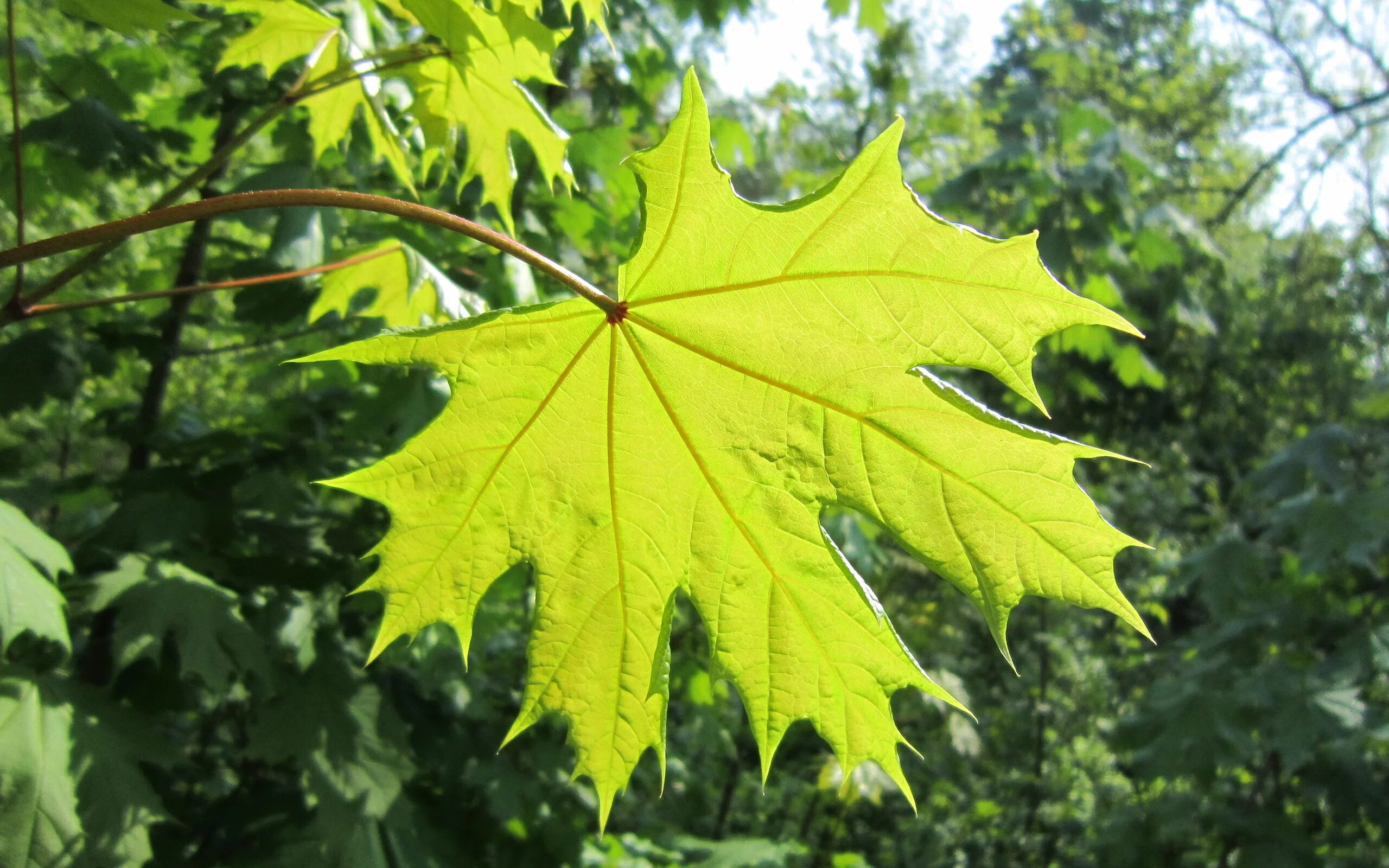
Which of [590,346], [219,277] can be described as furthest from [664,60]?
[590,346]

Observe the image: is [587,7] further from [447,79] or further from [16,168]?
[16,168]

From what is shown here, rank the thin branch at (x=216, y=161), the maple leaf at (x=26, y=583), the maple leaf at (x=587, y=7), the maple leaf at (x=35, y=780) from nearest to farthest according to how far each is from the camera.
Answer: the thin branch at (x=216, y=161) → the maple leaf at (x=587, y=7) → the maple leaf at (x=26, y=583) → the maple leaf at (x=35, y=780)

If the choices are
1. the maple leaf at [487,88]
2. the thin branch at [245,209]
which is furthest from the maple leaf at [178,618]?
the thin branch at [245,209]

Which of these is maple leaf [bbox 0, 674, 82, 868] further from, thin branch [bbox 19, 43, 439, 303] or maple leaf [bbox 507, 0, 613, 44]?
maple leaf [bbox 507, 0, 613, 44]

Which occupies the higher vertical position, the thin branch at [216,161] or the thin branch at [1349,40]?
the thin branch at [1349,40]

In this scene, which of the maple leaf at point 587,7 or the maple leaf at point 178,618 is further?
the maple leaf at point 178,618

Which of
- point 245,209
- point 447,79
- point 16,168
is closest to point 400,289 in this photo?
point 447,79

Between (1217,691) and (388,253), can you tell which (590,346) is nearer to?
(388,253)

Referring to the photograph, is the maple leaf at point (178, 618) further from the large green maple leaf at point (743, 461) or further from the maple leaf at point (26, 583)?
the large green maple leaf at point (743, 461)

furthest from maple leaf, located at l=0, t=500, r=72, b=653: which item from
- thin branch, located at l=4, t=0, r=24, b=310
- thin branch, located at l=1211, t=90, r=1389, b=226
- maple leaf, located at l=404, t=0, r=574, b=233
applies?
thin branch, located at l=1211, t=90, r=1389, b=226
